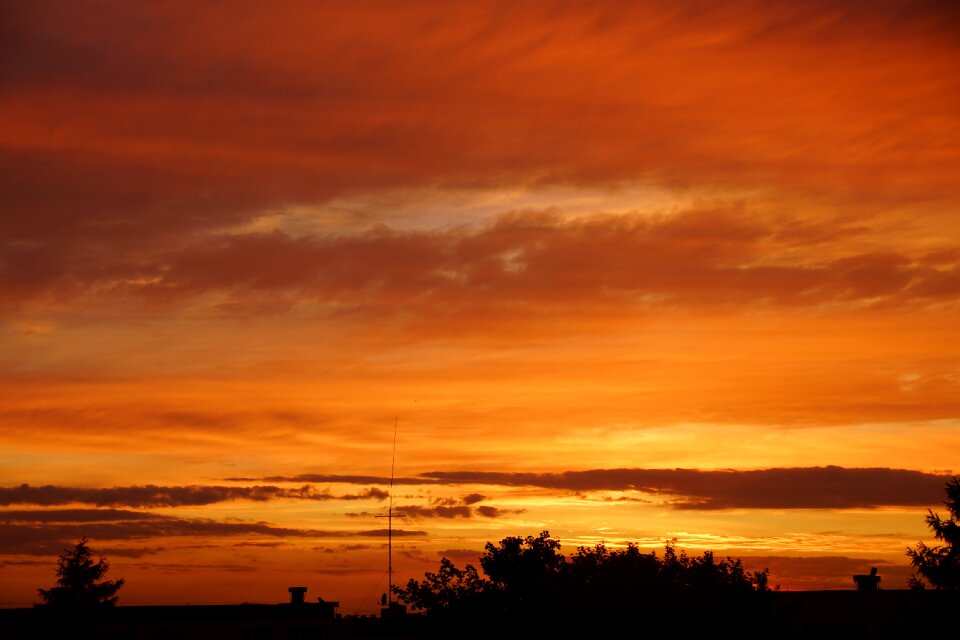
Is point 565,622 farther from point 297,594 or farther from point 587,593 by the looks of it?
point 297,594

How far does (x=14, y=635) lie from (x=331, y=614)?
19.3 m

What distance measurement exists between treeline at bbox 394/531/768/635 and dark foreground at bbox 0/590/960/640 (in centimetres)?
9

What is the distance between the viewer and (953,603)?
54.1m

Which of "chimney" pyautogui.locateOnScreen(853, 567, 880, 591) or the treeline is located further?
"chimney" pyautogui.locateOnScreen(853, 567, 880, 591)

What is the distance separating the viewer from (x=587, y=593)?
46562 mm

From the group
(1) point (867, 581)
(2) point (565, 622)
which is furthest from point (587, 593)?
(1) point (867, 581)

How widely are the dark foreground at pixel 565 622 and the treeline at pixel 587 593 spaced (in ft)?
0.30

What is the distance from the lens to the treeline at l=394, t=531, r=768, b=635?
45.1 m

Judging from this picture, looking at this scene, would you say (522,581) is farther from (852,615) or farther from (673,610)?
(852,615)

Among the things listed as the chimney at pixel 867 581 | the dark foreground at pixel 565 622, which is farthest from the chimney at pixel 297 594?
the chimney at pixel 867 581

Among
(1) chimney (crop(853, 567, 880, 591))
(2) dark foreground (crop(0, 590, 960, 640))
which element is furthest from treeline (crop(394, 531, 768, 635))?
(1) chimney (crop(853, 567, 880, 591))

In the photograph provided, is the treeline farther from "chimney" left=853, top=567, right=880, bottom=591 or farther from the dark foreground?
"chimney" left=853, top=567, right=880, bottom=591

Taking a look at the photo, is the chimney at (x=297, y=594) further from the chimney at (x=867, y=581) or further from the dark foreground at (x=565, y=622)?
the chimney at (x=867, y=581)

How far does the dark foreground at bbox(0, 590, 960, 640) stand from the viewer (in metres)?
44.8
